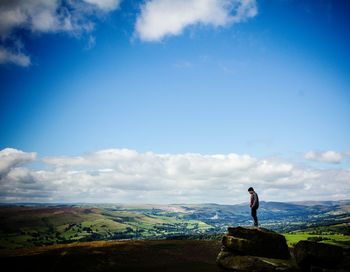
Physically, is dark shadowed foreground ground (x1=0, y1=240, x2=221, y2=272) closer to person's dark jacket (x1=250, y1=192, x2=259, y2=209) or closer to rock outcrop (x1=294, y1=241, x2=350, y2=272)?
person's dark jacket (x1=250, y1=192, x2=259, y2=209)

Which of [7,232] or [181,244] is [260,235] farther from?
[7,232]

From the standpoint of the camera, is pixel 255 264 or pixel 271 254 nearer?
pixel 255 264

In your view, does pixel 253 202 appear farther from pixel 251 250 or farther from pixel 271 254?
pixel 271 254

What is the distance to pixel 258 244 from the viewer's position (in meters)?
30.4

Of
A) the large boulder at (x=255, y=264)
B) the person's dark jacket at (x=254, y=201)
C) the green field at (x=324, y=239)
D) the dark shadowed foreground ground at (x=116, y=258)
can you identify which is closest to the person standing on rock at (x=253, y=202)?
the person's dark jacket at (x=254, y=201)

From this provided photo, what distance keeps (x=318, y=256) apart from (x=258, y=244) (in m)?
5.69

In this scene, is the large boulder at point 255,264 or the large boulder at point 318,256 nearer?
the large boulder at point 318,256

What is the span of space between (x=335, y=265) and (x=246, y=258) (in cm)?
766

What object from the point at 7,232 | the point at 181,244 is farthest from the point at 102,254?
the point at 7,232

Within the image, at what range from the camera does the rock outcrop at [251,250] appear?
2884 centimetres

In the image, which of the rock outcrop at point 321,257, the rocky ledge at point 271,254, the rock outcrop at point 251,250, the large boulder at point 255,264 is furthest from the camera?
the rock outcrop at point 251,250

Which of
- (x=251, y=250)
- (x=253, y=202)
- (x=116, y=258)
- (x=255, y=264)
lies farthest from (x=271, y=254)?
(x=116, y=258)

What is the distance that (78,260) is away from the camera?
158ft

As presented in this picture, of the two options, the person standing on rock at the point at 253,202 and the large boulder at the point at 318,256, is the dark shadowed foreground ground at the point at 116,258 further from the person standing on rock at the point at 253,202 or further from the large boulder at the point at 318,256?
the large boulder at the point at 318,256
